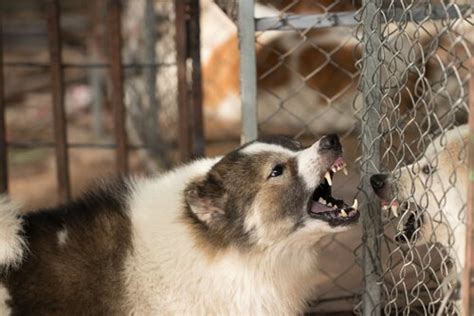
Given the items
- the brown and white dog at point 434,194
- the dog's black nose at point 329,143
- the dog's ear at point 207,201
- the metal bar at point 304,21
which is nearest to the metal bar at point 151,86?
the metal bar at point 304,21

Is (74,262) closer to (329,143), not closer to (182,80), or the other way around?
(329,143)

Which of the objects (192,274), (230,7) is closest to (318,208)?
(192,274)

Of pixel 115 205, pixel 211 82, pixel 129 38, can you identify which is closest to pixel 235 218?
pixel 115 205

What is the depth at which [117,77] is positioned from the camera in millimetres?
5500

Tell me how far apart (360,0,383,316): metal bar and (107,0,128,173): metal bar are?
231 centimetres

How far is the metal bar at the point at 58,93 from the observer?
18.1 ft

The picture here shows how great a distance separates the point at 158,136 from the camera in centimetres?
671

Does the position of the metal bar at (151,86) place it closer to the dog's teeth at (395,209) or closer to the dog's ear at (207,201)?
the dog's ear at (207,201)

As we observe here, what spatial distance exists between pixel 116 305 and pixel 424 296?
5.85 feet

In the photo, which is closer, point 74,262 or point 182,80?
point 74,262

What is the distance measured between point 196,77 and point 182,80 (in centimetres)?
11

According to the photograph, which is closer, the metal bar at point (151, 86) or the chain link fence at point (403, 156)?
the chain link fence at point (403, 156)

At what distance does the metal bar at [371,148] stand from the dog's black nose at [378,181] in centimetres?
9

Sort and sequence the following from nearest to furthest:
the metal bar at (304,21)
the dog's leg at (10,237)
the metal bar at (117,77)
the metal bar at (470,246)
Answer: the metal bar at (470,246), the dog's leg at (10,237), the metal bar at (304,21), the metal bar at (117,77)
